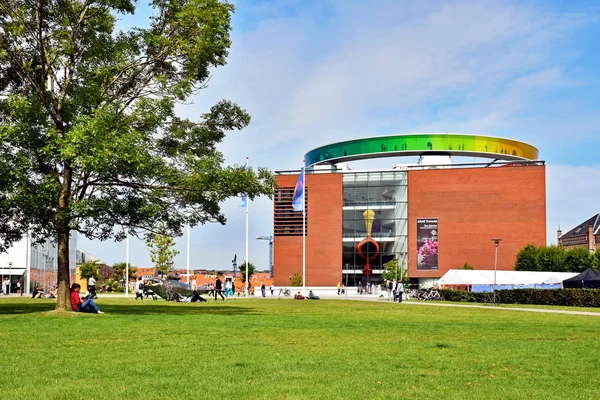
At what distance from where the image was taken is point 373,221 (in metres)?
94.1

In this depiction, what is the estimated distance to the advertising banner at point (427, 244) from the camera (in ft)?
295

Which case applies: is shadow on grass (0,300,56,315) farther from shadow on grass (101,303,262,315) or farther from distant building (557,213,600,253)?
distant building (557,213,600,253)

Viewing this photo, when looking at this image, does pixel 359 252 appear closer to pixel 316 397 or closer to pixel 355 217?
pixel 355 217

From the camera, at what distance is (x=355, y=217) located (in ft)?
311

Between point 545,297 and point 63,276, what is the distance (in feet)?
105

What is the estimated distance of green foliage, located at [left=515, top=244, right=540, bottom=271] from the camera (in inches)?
3127

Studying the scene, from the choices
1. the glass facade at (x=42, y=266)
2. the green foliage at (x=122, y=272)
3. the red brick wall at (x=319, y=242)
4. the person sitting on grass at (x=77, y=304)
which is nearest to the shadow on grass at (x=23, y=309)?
the person sitting on grass at (x=77, y=304)

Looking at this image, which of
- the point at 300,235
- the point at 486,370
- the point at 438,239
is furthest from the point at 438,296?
the point at 486,370

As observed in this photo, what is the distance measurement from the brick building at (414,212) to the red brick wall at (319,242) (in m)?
0.13

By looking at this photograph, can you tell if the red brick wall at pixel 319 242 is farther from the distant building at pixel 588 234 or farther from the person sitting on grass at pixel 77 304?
the distant building at pixel 588 234

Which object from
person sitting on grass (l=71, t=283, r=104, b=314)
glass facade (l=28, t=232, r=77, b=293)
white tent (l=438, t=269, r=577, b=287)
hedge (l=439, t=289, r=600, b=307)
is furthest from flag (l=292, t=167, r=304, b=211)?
person sitting on grass (l=71, t=283, r=104, b=314)

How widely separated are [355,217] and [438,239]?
11435 mm

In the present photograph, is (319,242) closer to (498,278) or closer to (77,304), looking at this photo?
(498,278)

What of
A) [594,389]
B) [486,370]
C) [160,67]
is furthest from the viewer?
[160,67]
